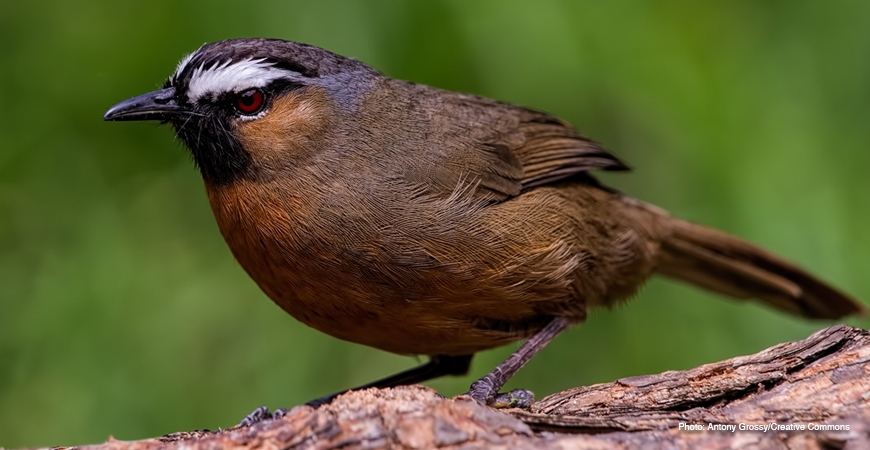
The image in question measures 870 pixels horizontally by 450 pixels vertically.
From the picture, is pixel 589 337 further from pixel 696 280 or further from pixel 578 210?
pixel 578 210

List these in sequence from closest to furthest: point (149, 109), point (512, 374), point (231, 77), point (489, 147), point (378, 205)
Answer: point (378, 205), point (231, 77), point (149, 109), point (512, 374), point (489, 147)

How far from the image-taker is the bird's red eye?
4.98 meters

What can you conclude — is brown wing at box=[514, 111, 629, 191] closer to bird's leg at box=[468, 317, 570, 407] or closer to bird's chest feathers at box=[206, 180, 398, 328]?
bird's leg at box=[468, 317, 570, 407]

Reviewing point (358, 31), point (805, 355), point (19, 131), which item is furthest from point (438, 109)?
point (19, 131)

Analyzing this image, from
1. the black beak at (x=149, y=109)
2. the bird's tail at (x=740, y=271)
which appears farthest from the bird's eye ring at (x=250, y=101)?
the bird's tail at (x=740, y=271)

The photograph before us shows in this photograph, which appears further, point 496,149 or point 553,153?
point 553,153

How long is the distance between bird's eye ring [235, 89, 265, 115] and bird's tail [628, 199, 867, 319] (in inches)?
118

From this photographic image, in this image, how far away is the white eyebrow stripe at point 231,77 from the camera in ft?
16.2

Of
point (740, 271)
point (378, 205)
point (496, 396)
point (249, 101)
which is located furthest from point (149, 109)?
point (740, 271)

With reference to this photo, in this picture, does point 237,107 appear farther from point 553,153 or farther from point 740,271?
point 740,271

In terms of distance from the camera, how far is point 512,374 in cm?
534

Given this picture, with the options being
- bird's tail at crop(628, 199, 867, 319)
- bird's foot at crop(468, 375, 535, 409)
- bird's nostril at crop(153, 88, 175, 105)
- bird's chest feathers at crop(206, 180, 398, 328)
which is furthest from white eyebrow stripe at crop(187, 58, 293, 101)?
bird's tail at crop(628, 199, 867, 319)

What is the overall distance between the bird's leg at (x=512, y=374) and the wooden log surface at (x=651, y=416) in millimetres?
214

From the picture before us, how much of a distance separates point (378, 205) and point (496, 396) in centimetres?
117
